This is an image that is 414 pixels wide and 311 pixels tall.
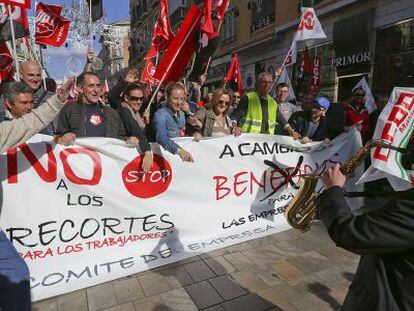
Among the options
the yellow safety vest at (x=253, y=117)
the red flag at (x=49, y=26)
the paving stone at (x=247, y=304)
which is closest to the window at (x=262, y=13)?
the red flag at (x=49, y=26)

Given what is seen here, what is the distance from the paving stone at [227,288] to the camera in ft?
9.43

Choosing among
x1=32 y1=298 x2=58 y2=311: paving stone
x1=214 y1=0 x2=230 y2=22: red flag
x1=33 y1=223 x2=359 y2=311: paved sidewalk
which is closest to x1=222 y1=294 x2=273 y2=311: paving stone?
x1=33 y1=223 x2=359 y2=311: paved sidewalk

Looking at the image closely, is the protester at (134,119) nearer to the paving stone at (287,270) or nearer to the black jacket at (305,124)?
the paving stone at (287,270)

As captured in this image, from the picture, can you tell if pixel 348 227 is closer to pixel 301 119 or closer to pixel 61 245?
pixel 61 245

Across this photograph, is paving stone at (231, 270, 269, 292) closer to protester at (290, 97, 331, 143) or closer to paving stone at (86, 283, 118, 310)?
paving stone at (86, 283, 118, 310)

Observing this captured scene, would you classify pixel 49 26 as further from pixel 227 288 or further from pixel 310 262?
pixel 310 262

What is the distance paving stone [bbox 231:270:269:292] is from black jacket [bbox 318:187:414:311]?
1.56 metres

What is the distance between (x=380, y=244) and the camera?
3.92ft

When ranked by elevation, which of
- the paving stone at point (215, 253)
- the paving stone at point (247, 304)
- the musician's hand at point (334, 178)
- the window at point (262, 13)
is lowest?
the paving stone at point (247, 304)

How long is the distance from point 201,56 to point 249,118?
1095 mm

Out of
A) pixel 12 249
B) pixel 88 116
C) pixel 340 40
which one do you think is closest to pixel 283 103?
pixel 88 116

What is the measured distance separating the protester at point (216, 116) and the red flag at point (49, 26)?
4.89m

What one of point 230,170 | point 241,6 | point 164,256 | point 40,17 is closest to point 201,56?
point 230,170

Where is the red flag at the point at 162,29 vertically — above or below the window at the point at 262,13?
below
